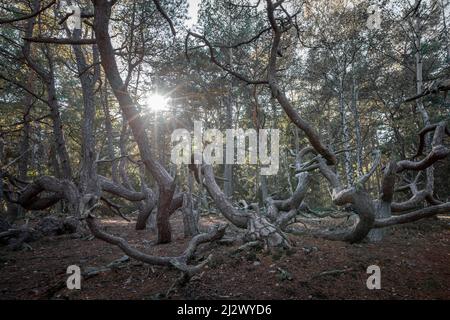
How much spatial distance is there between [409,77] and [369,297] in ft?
51.8

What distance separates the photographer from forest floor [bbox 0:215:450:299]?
3.51m

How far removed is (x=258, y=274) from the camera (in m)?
3.99

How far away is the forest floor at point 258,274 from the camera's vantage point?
351 cm

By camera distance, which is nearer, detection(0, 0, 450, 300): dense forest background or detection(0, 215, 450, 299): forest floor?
detection(0, 215, 450, 299): forest floor

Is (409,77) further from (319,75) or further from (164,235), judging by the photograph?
(164,235)

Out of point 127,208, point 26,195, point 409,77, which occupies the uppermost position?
point 409,77

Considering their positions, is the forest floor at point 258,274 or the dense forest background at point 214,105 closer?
the forest floor at point 258,274

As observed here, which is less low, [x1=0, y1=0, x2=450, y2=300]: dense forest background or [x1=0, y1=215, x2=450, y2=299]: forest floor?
[x1=0, y1=0, x2=450, y2=300]: dense forest background

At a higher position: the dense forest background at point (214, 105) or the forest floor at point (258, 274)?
the dense forest background at point (214, 105)

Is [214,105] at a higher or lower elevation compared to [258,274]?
higher

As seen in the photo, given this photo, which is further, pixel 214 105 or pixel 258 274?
pixel 214 105
